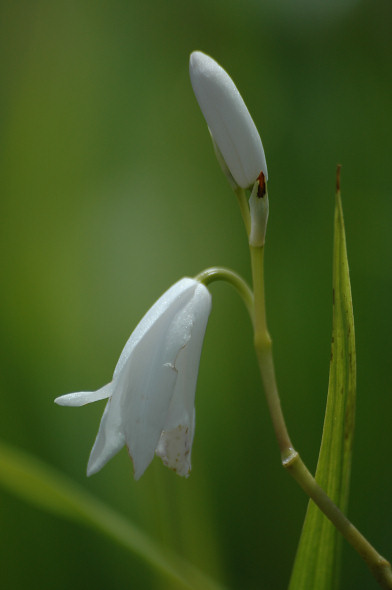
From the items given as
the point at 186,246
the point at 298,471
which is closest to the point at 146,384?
the point at 298,471

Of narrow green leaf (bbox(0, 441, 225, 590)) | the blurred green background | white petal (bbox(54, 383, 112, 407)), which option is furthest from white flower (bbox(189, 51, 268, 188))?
the blurred green background

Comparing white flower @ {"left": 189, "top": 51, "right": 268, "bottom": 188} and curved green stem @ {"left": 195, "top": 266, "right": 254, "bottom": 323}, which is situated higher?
white flower @ {"left": 189, "top": 51, "right": 268, "bottom": 188}

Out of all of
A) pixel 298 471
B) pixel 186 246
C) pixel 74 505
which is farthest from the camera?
pixel 186 246

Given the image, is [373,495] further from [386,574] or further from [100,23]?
[100,23]

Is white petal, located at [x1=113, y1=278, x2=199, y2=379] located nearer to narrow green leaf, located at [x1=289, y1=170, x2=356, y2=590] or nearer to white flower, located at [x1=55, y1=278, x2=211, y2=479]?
white flower, located at [x1=55, y1=278, x2=211, y2=479]

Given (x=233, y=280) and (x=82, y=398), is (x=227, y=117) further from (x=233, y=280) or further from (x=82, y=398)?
(x=82, y=398)

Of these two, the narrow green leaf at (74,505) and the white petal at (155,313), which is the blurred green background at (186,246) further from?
the white petal at (155,313)

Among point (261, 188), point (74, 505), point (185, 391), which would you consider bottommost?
point (74, 505)
